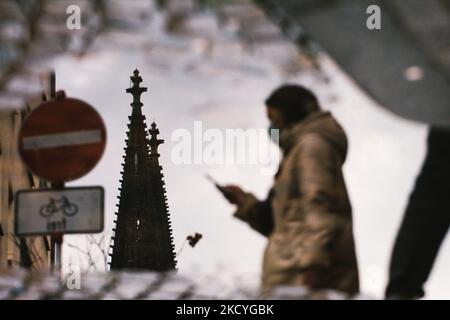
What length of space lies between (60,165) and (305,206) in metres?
1.14

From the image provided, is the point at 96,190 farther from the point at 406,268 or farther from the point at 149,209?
the point at 406,268

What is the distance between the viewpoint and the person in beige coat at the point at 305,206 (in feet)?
19.5

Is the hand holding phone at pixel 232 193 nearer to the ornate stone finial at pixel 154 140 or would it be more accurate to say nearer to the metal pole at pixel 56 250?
the ornate stone finial at pixel 154 140

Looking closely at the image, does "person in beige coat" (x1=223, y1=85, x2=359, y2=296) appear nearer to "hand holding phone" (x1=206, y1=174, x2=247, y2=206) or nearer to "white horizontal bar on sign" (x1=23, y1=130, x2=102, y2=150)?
"hand holding phone" (x1=206, y1=174, x2=247, y2=206)

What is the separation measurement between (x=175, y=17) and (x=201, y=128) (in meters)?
0.57

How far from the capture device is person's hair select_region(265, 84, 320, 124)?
6.18m

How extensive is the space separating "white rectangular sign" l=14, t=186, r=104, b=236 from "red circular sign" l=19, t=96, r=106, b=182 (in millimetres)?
95

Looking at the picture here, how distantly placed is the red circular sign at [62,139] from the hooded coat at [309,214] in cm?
76

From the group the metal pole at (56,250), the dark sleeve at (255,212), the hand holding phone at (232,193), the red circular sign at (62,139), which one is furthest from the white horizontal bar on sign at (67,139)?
the dark sleeve at (255,212)

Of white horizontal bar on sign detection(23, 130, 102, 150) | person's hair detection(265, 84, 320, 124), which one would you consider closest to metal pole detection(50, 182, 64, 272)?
white horizontal bar on sign detection(23, 130, 102, 150)

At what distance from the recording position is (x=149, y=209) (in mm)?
7016

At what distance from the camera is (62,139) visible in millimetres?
6145
